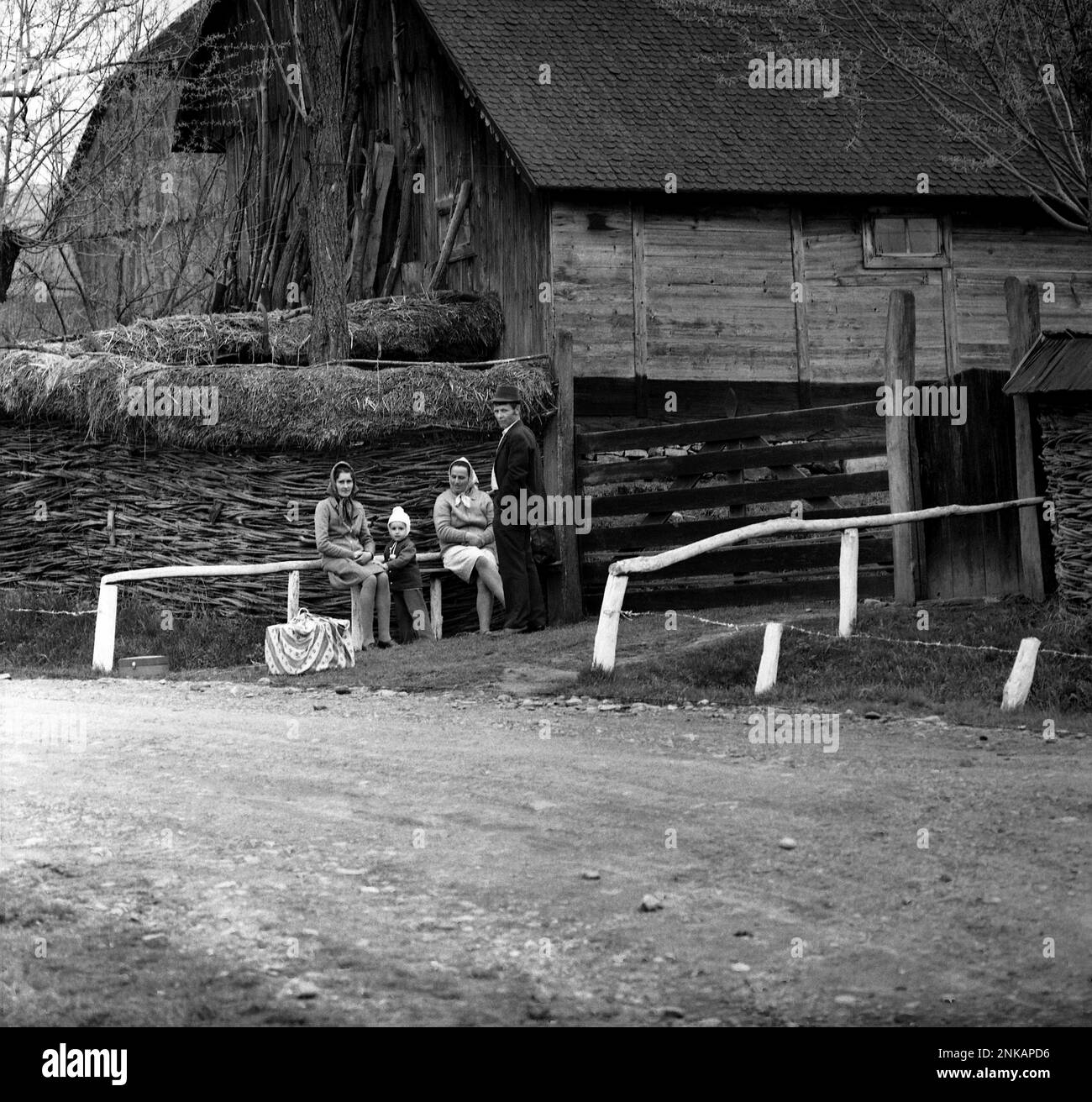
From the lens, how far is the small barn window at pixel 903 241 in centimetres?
2312

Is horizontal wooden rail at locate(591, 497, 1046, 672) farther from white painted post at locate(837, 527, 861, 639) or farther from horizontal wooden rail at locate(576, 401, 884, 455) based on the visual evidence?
horizontal wooden rail at locate(576, 401, 884, 455)

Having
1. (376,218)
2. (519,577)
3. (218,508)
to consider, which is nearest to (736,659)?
(519,577)

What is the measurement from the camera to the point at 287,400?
56.1 ft

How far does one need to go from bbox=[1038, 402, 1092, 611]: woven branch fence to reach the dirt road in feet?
10.7

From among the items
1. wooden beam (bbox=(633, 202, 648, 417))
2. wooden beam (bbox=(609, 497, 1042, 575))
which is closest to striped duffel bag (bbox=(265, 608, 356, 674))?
wooden beam (bbox=(609, 497, 1042, 575))

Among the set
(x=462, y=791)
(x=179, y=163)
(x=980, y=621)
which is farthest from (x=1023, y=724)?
(x=179, y=163)

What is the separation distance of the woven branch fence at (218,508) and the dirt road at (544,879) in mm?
6818

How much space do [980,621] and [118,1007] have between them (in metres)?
9.56

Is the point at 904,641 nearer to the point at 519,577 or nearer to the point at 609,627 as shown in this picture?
the point at 609,627

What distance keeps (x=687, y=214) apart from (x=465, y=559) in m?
7.82

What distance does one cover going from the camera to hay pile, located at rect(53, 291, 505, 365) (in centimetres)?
1956

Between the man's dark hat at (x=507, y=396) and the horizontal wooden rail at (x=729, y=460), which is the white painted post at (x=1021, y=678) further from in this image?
the man's dark hat at (x=507, y=396)

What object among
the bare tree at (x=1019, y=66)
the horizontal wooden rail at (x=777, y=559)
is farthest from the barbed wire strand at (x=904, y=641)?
the bare tree at (x=1019, y=66)
